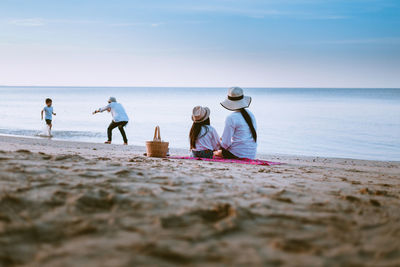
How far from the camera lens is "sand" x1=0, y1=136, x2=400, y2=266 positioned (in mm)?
2309

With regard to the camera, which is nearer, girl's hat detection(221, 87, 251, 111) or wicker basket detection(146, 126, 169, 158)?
girl's hat detection(221, 87, 251, 111)

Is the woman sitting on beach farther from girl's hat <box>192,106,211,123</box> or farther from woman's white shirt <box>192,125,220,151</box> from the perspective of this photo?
girl's hat <box>192,106,211,123</box>

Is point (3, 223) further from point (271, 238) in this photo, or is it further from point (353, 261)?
point (353, 261)

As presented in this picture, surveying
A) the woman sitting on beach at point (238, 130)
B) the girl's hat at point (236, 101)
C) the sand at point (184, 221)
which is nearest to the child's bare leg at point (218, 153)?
the woman sitting on beach at point (238, 130)

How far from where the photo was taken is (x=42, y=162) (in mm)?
5004

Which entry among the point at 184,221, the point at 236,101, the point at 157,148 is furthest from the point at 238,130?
the point at 184,221

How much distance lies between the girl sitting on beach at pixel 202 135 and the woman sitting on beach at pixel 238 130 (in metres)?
0.21

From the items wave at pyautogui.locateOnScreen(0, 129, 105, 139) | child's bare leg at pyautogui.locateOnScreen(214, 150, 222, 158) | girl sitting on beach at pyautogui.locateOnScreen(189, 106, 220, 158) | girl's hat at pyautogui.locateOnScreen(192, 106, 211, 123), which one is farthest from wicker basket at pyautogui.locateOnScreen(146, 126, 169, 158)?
wave at pyautogui.locateOnScreen(0, 129, 105, 139)

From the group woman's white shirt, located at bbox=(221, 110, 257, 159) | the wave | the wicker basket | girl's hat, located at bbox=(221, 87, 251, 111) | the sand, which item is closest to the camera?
the sand

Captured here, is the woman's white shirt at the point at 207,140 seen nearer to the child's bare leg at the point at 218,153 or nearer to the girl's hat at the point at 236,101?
the child's bare leg at the point at 218,153

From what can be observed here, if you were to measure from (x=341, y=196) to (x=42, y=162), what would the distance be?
3.78 metres

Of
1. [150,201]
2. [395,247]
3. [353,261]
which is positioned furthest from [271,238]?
[150,201]

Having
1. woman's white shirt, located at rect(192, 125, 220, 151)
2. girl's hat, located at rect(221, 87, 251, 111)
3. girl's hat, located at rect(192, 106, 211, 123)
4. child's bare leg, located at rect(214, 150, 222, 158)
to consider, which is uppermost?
girl's hat, located at rect(221, 87, 251, 111)

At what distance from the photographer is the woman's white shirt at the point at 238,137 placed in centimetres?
734
